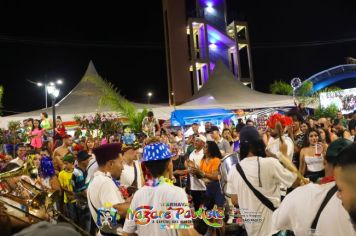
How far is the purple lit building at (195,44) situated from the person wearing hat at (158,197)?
26153 mm

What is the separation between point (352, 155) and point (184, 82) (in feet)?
90.9

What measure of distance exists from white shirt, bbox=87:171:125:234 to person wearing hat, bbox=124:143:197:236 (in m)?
0.45

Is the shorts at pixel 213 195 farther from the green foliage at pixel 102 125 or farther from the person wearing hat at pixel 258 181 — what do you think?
the green foliage at pixel 102 125

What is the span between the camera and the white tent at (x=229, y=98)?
47.0 feet

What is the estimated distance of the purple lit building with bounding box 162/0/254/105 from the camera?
29391 millimetres

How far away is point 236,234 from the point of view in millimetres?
5289

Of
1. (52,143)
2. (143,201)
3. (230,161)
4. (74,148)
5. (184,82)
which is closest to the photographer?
(143,201)

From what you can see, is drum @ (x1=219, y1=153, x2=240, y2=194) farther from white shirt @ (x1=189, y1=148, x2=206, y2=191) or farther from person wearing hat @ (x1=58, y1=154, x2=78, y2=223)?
person wearing hat @ (x1=58, y1=154, x2=78, y2=223)

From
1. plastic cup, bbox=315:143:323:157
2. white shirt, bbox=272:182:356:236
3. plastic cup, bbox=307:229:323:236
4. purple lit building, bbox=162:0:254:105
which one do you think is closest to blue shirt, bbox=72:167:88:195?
plastic cup, bbox=315:143:323:157

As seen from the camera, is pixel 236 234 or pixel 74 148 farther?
pixel 74 148

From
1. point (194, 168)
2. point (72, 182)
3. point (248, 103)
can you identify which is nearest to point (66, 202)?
point (72, 182)

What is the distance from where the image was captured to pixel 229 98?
14812mm

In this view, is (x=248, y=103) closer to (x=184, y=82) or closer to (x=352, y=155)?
(x=352, y=155)

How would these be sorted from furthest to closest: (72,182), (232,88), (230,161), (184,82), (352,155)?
(184,82) → (232,88) → (72,182) → (230,161) → (352,155)
